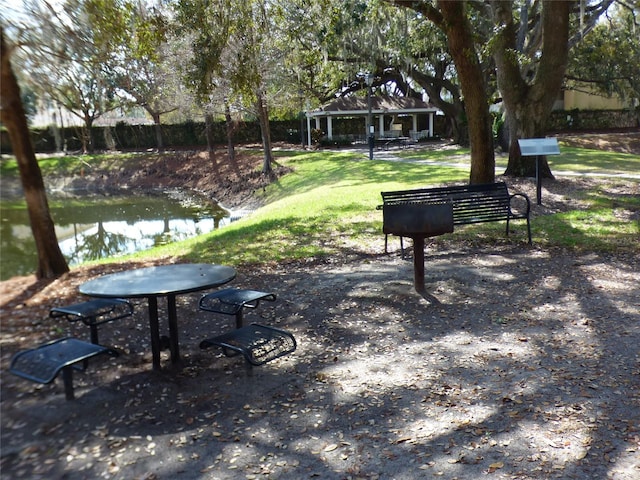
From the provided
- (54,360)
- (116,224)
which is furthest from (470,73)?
(116,224)

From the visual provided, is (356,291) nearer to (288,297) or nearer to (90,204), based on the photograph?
(288,297)

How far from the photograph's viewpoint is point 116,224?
22.8 m

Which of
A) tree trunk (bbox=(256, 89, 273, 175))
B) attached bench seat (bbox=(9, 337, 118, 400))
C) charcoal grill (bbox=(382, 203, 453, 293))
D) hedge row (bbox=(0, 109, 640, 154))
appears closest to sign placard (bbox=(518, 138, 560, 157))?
charcoal grill (bbox=(382, 203, 453, 293))

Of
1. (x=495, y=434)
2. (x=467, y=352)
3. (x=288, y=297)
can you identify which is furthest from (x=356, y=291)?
(x=495, y=434)

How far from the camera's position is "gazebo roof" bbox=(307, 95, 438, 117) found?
42344 millimetres

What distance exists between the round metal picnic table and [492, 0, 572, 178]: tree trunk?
1043 cm

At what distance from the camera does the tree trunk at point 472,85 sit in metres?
12.0

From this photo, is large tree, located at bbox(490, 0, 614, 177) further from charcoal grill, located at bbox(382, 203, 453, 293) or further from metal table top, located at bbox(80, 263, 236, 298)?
metal table top, located at bbox(80, 263, 236, 298)

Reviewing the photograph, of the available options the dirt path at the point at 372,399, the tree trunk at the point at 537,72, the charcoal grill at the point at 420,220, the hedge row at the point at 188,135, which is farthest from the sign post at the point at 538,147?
the hedge row at the point at 188,135

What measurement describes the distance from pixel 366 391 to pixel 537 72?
1229 cm

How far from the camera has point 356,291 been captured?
24.0ft

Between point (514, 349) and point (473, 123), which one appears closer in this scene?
point (514, 349)

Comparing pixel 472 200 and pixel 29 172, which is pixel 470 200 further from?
pixel 29 172

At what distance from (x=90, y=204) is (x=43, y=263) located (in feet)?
72.8
